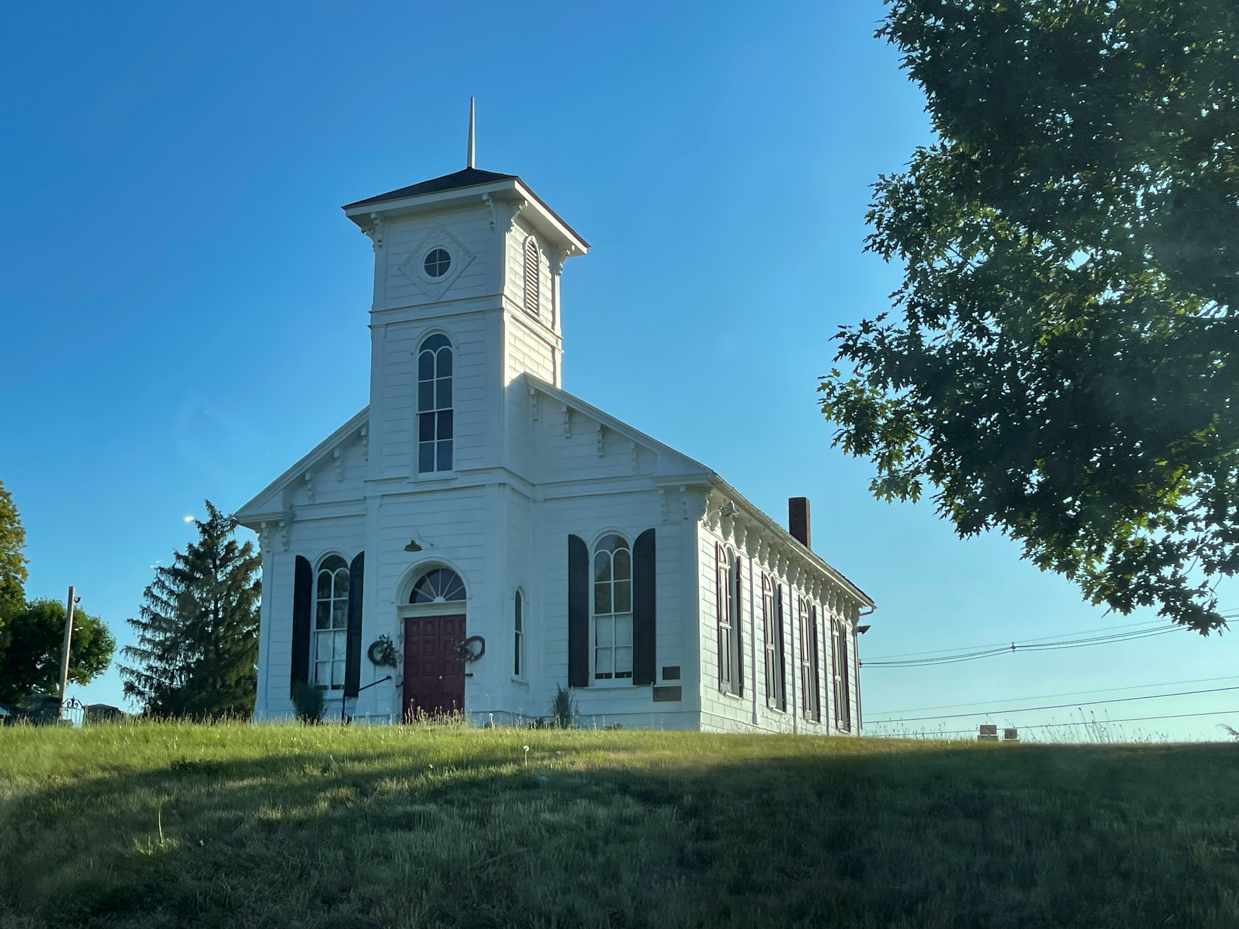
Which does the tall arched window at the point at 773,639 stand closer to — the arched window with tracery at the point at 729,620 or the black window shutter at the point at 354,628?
the arched window with tracery at the point at 729,620

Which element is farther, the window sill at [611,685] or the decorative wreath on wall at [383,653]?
the decorative wreath on wall at [383,653]

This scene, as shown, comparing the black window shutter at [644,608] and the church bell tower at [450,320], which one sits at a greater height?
the church bell tower at [450,320]

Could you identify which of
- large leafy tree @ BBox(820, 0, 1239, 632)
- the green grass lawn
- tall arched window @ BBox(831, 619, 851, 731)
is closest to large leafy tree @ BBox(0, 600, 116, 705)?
tall arched window @ BBox(831, 619, 851, 731)

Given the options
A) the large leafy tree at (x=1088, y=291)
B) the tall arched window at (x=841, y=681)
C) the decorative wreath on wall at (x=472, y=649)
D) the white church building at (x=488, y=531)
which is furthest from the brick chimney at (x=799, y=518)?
the large leafy tree at (x=1088, y=291)

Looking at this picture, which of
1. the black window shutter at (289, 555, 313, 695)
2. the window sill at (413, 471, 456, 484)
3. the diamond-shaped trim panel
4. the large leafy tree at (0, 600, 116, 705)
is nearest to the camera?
the window sill at (413, 471, 456, 484)

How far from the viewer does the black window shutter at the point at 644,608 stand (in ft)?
83.3

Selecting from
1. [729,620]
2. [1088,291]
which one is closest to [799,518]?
[729,620]

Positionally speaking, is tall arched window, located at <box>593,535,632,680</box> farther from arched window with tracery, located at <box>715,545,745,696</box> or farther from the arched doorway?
the arched doorway

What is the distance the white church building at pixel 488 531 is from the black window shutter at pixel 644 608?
0.04 m

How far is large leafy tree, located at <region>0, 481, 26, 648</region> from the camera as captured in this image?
4797 centimetres

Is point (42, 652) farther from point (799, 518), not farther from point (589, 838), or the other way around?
point (589, 838)

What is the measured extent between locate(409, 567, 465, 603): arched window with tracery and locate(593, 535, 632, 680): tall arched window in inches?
106

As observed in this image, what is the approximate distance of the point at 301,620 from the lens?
90.7ft

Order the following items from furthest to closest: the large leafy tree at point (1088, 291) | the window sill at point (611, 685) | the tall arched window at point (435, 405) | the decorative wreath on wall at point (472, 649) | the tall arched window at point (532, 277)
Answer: the tall arched window at point (532, 277)
the tall arched window at point (435, 405)
the window sill at point (611, 685)
the decorative wreath on wall at point (472, 649)
the large leafy tree at point (1088, 291)
